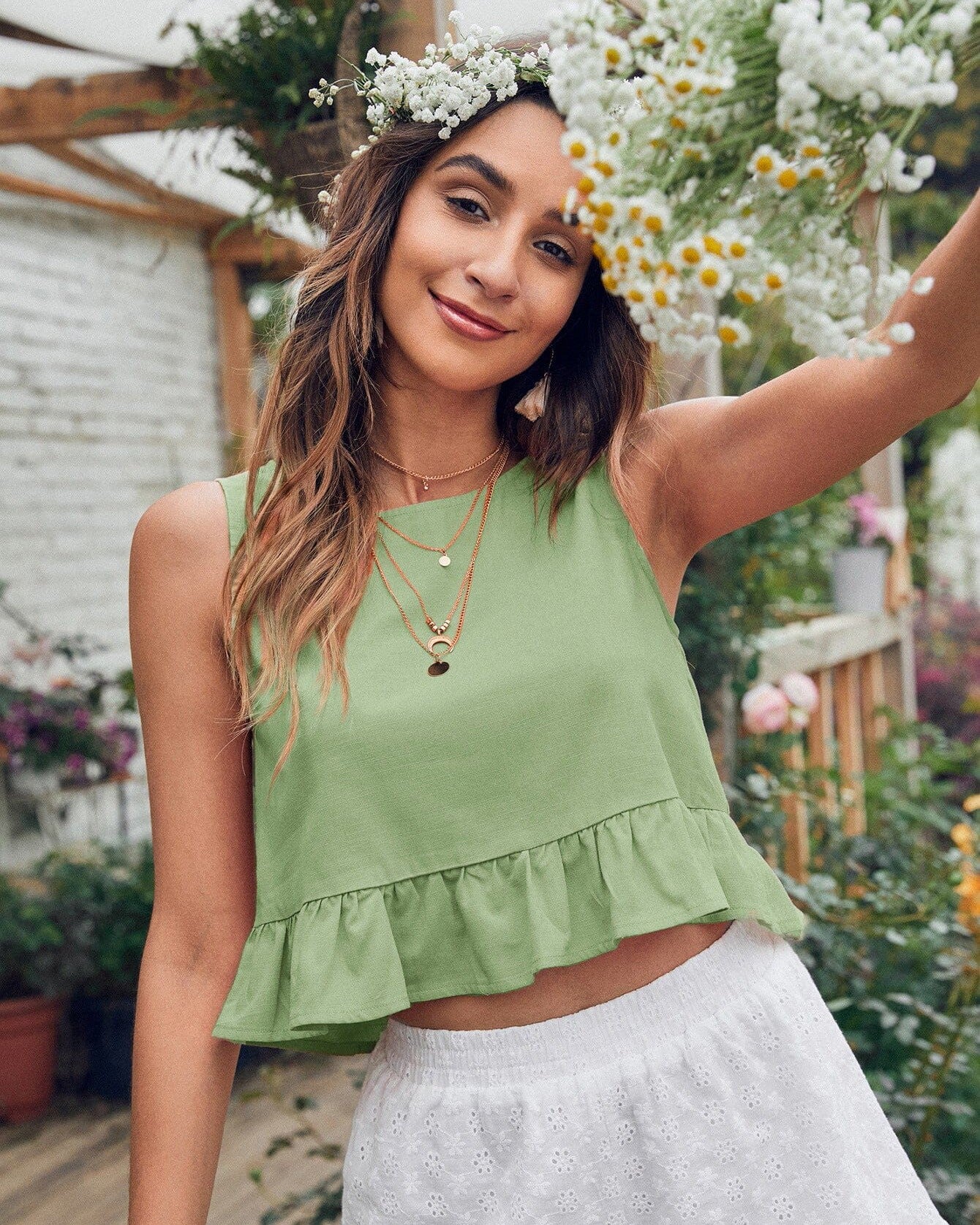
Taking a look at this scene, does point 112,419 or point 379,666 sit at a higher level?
point 112,419

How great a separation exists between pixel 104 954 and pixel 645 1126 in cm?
278

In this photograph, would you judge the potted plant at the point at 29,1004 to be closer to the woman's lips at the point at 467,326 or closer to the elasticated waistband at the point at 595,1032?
the elasticated waistband at the point at 595,1032

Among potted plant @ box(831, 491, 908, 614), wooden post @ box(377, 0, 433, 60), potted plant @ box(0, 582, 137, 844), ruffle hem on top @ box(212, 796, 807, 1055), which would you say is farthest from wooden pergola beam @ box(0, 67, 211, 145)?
potted plant @ box(831, 491, 908, 614)

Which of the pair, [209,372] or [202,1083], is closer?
[202,1083]

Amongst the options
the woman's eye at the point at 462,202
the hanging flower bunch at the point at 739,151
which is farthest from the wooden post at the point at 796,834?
the hanging flower bunch at the point at 739,151

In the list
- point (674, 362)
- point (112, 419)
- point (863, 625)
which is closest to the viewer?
point (674, 362)

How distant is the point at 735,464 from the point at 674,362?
1.09 metres

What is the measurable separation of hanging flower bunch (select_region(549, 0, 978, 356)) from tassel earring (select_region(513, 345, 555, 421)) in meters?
0.73

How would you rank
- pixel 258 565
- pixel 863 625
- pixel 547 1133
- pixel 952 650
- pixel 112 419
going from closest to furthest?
pixel 547 1133, pixel 258 565, pixel 863 625, pixel 112 419, pixel 952 650

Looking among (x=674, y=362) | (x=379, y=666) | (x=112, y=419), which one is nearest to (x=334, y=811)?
(x=379, y=666)

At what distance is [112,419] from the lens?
4773mm

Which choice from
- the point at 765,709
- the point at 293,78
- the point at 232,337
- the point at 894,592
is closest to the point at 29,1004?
the point at 765,709

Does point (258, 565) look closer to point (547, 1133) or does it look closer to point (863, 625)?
point (547, 1133)

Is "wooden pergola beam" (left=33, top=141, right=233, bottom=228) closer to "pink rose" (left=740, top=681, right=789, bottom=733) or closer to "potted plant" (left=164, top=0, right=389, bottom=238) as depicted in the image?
"potted plant" (left=164, top=0, right=389, bottom=238)
